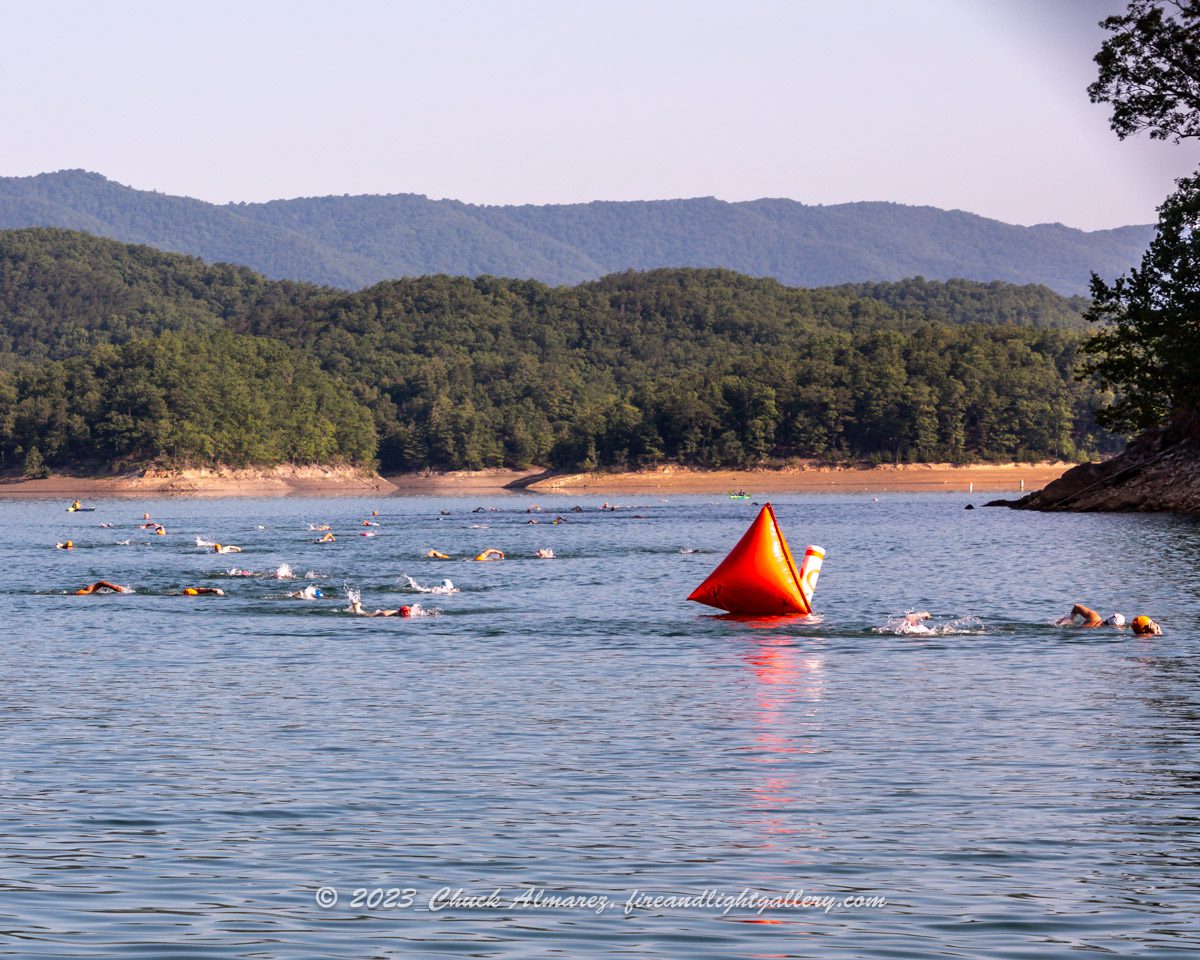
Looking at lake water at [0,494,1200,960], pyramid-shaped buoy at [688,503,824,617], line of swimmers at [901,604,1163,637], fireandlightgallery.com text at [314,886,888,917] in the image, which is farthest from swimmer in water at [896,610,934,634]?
fireandlightgallery.com text at [314,886,888,917]

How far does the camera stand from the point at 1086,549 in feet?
222

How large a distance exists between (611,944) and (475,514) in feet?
412

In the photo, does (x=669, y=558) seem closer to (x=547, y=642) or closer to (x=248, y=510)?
(x=547, y=642)

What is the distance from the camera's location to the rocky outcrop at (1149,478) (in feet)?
310

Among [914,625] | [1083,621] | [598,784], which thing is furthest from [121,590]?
[598,784]

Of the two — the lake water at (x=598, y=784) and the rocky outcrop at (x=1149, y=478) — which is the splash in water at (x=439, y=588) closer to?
the lake water at (x=598, y=784)

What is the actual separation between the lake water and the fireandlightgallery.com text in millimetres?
43

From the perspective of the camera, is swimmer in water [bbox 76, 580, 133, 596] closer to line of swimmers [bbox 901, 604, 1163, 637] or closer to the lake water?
the lake water

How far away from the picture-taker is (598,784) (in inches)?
774

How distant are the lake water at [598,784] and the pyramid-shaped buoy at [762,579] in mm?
1192

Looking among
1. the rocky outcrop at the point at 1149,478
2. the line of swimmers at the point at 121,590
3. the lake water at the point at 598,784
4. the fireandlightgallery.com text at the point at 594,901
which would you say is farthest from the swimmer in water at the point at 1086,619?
the rocky outcrop at the point at 1149,478

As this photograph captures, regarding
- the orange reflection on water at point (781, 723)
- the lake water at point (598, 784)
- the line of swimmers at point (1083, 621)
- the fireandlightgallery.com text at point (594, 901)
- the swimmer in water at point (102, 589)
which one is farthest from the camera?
the swimmer in water at point (102, 589)

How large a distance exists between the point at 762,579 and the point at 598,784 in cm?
2197

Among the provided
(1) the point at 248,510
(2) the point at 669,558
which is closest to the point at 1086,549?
(2) the point at 669,558
